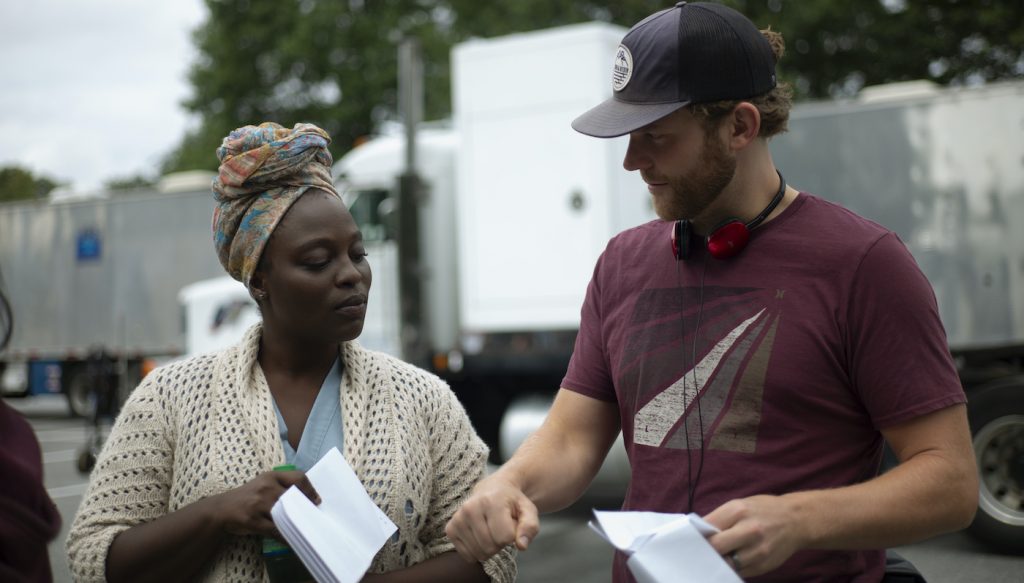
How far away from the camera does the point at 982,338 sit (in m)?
7.31

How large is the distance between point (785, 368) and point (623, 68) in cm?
68

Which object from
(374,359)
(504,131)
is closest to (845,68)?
(504,131)

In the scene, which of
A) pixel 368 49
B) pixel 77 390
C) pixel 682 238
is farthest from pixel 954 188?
pixel 368 49

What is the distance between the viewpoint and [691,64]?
2.06 metres

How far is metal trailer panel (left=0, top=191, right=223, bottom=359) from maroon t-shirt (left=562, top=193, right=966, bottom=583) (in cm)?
1572

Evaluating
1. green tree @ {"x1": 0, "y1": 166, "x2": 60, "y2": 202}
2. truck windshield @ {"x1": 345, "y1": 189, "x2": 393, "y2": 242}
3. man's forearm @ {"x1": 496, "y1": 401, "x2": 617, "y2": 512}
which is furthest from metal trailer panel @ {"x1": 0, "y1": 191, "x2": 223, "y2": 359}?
man's forearm @ {"x1": 496, "y1": 401, "x2": 617, "y2": 512}

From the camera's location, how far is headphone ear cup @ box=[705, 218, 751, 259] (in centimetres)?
208

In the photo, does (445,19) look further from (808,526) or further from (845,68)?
(808,526)

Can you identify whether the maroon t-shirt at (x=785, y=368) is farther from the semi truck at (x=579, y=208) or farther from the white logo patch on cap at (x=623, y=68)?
the semi truck at (x=579, y=208)

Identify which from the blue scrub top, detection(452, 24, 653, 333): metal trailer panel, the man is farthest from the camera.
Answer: detection(452, 24, 653, 333): metal trailer panel

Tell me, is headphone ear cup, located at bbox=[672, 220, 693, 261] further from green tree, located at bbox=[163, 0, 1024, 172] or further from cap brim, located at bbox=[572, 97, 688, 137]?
green tree, located at bbox=[163, 0, 1024, 172]

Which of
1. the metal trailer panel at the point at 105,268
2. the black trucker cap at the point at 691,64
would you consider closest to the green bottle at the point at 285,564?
the black trucker cap at the point at 691,64

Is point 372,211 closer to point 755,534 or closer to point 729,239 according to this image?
point 729,239

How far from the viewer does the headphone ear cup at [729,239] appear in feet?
6.82
